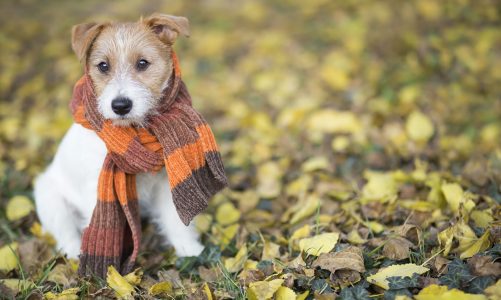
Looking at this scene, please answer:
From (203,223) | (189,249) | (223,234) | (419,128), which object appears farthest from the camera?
(419,128)

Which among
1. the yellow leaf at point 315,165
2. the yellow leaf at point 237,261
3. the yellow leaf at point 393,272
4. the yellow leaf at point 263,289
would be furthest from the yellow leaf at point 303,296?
the yellow leaf at point 315,165

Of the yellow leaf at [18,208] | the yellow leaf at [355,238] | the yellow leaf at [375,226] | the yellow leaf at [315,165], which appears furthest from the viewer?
the yellow leaf at [315,165]

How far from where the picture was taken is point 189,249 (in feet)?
11.5

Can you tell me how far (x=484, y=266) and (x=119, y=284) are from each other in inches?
81.9

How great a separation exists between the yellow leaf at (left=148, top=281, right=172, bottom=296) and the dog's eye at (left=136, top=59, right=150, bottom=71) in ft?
4.31

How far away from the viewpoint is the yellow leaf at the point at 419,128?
15.8 feet

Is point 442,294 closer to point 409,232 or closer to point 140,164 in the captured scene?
point 409,232

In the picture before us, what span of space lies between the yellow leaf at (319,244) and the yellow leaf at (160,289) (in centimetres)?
87

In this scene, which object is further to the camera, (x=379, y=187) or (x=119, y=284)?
(x=379, y=187)

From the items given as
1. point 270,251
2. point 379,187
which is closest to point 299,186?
point 379,187

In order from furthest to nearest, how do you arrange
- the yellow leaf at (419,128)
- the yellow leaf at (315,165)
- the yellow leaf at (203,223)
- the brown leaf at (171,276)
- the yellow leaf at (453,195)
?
the yellow leaf at (419,128) → the yellow leaf at (315,165) → the yellow leaf at (203,223) → the yellow leaf at (453,195) → the brown leaf at (171,276)

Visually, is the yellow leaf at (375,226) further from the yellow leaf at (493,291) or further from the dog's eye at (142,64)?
the dog's eye at (142,64)

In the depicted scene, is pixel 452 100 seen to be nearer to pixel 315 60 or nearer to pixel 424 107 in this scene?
pixel 424 107

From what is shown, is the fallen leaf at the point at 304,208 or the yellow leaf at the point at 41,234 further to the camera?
the fallen leaf at the point at 304,208
